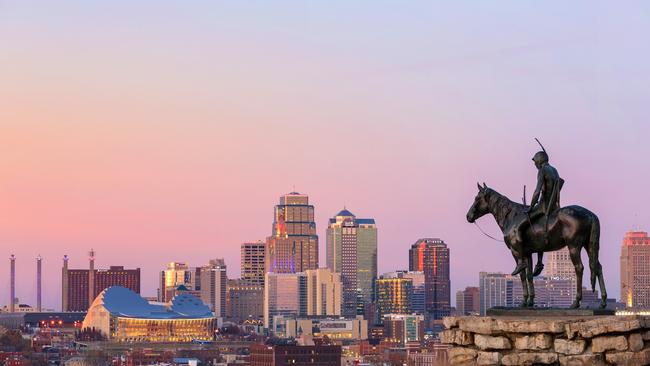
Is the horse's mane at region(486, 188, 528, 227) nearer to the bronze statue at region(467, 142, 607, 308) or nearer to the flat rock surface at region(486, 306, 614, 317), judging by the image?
the bronze statue at region(467, 142, 607, 308)

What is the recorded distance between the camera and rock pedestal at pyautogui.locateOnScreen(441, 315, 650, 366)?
1177cm

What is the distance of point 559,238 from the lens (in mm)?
12836

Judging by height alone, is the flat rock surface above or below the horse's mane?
below

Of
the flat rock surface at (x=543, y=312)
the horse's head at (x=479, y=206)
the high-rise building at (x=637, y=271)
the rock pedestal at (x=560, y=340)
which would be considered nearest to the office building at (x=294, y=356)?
the high-rise building at (x=637, y=271)

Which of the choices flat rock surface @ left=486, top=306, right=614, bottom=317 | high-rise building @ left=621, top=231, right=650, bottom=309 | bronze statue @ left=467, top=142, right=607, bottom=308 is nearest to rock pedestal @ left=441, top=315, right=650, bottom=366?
flat rock surface @ left=486, top=306, right=614, bottom=317

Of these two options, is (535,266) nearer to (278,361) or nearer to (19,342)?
(278,361)

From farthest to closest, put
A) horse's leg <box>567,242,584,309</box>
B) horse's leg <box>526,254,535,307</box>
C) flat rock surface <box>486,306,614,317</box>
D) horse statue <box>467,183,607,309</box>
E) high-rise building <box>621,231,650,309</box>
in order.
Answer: high-rise building <box>621,231,650,309</box>
horse's leg <box>526,254,535,307</box>
horse statue <box>467,183,607,309</box>
horse's leg <box>567,242,584,309</box>
flat rock surface <box>486,306,614,317</box>

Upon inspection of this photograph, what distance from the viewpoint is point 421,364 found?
142m

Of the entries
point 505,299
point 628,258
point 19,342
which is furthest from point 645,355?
point 505,299

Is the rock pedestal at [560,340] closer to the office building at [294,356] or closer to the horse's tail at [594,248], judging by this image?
the horse's tail at [594,248]

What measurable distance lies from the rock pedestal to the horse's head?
1.76 m

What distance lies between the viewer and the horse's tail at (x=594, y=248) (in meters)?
12.8

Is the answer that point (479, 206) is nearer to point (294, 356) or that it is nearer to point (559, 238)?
point (559, 238)

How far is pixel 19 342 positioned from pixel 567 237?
16283 centimetres
